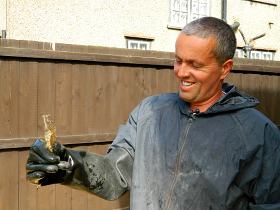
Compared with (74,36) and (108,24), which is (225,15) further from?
(74,36)

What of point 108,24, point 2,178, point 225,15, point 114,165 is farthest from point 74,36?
point 114,165

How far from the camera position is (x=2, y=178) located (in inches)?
170

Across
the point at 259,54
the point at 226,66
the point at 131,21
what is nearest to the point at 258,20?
the point at 259,54

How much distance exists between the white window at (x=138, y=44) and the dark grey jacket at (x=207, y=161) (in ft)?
33.5

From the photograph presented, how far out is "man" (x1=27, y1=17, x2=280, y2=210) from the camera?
78.3 inches

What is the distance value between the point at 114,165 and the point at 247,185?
2.00 ft

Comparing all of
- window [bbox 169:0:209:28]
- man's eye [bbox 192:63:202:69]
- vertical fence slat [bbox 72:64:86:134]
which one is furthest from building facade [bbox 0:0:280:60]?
man's eye [bbox 192:63:202:69]

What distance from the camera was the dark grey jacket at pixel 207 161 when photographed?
6.52 feet

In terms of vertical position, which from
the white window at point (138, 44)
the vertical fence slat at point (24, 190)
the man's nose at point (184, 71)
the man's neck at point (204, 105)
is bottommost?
the vertical fence slat at point (24, 190)

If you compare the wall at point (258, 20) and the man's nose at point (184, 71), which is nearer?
the man's nose at point (184, 71)

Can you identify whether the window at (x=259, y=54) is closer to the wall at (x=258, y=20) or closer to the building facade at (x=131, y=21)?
the building facade at (x=131, y=21)

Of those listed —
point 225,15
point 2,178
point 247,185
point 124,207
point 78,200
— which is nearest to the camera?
point 247,185

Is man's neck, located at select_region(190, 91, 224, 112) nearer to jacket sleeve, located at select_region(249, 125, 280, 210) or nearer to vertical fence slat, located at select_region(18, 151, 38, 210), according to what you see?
jacket sleeve, located at select_region(249, 125, 280, 210)

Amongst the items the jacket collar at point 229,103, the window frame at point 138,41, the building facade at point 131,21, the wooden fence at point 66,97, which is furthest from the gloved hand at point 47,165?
the window frame at point 138,41
